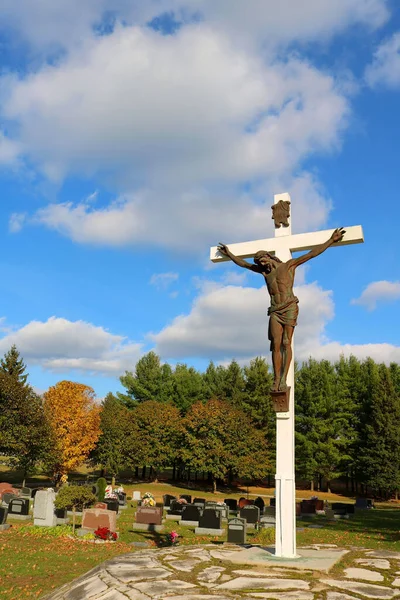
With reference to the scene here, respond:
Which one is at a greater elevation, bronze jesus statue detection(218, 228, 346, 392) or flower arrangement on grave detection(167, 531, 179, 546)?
bronze jesus statue detection(218, 228, 346, 392)

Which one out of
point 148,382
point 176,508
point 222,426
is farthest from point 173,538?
point 148,382

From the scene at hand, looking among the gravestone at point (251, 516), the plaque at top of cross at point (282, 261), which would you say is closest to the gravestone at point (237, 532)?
the gravestone at point (251, 516)

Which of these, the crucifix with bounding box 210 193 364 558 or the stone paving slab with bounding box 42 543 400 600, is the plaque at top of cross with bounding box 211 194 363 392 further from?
the stone paving slab with bounding box 42 543 400 600

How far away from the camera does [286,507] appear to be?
7348mm

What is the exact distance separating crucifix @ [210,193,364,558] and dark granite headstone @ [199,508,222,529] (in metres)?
12.1

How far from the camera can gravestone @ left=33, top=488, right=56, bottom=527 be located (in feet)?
59.8

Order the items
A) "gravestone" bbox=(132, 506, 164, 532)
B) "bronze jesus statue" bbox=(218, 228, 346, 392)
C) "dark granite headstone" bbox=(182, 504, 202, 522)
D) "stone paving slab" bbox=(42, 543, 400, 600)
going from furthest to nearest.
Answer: "dark granite headstone" bbox=(182, 504, 202, 522) < "gravestone" bbox=(132, 506, 164, 532) < "bronze jesus statue" bbox=(218, 228, 346, 392) < "stone paving slab" bbox=(42, 543, 400, 600)

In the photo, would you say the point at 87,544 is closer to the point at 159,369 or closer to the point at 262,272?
the point at 262,272

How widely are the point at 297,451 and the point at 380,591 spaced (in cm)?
4508

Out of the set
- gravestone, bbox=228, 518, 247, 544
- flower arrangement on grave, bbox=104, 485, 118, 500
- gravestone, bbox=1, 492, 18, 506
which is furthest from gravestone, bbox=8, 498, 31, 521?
gravestone, bbox=228, 518, 247, 544

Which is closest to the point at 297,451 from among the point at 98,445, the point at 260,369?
the point at 260,369

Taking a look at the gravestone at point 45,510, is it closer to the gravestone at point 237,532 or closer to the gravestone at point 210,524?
the gravestone at point 210,524

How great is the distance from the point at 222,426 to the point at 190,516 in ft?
73.7

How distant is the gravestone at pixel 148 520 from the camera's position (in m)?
18.8
